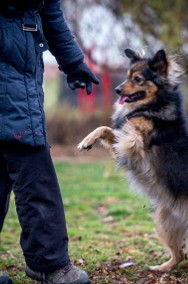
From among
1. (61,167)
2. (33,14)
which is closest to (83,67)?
(33,14)

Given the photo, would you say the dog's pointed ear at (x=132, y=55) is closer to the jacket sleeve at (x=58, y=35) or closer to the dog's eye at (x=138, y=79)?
the dog's eye at (x=138, y=79)

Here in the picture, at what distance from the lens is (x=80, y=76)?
3996 mm

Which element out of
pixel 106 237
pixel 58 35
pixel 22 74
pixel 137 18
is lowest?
pixel 106 237

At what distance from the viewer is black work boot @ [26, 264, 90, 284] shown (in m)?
3.64

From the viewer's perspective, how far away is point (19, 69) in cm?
345

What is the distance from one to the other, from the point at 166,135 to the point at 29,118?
4.65ft

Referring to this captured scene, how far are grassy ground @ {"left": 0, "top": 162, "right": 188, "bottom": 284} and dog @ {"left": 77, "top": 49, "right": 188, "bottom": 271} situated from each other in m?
0.35

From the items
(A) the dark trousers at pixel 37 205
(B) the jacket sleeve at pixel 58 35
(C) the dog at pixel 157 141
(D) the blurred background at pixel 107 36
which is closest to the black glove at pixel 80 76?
(B) the jacket sleeve at pixel 58 35

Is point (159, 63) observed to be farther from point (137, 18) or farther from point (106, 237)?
point (137, 18)

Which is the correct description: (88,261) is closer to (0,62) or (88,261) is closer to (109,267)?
(109,267)

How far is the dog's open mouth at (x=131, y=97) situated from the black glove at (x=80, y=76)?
940 millimetres

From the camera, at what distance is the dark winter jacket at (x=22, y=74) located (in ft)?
11.1

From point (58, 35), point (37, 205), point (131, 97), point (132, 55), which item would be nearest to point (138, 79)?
point (131, 97)

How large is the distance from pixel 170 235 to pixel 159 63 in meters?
1.50
